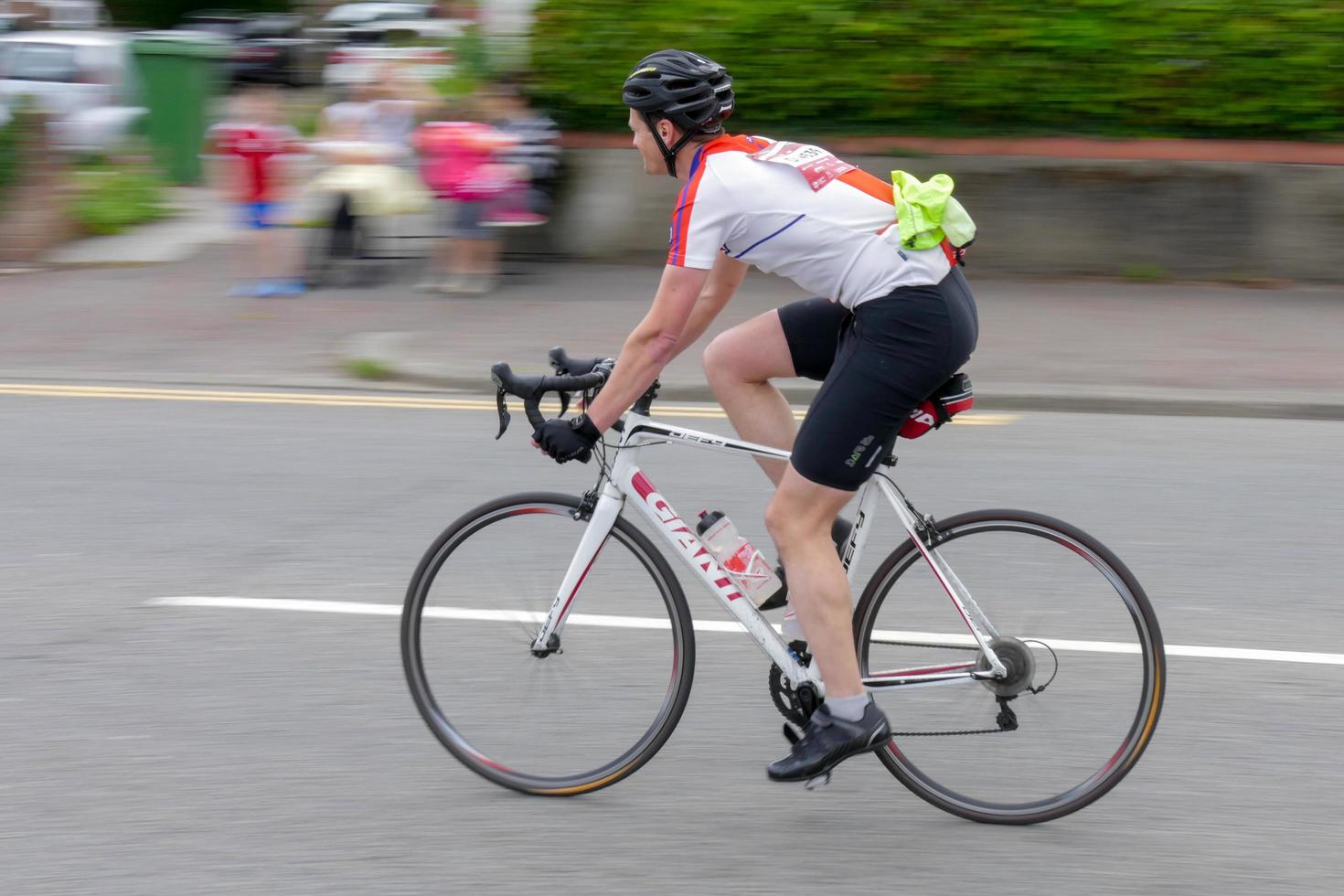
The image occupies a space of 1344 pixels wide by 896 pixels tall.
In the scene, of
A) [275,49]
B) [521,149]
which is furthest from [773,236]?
[275,49]

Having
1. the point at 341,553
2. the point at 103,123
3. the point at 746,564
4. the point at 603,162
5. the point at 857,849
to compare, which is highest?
the point at 746,564

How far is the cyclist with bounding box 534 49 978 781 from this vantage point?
3.49 m

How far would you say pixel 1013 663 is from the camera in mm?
3771

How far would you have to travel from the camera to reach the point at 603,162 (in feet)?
40.6

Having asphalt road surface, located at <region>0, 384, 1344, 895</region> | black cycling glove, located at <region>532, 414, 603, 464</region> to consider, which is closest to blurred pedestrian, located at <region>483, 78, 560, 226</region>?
asphalt road surface, located at <region>0, 384, 1344, 895</region>

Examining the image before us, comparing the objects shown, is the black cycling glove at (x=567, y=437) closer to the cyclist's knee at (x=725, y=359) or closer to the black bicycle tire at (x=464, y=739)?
the black bicycle tire at (x=464, y=739)

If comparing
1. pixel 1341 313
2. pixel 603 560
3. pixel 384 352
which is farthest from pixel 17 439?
pixel 1341 313

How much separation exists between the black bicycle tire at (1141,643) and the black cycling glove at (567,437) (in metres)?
0.78

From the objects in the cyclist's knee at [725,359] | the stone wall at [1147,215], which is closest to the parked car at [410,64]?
the stone wall at [1147,215]

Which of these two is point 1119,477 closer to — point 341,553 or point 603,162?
point 341,553

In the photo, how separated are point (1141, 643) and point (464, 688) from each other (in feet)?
5.55

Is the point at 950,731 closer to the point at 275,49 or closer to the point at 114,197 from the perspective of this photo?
the point at 114,197

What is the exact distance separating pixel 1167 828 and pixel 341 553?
3.22 metres

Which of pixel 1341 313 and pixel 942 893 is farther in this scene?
pixel 1341 313
